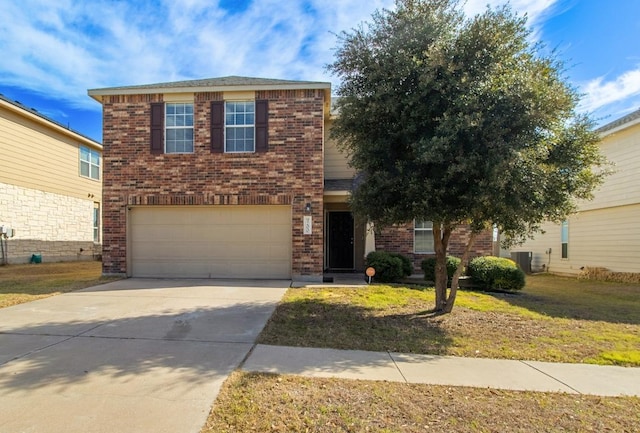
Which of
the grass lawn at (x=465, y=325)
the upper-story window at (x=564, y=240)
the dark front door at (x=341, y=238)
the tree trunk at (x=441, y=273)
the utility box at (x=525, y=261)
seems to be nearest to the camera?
the grass lawn at (x=465, y=325)

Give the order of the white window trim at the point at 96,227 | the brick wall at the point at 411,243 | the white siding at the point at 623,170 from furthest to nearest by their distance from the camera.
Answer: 1. the white window trim at the point at 96,227
2. the white siding at the point at 623,170
3. the brick wall at the point at 411,243

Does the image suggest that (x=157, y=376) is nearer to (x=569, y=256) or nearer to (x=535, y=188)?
(x=535, y=188)

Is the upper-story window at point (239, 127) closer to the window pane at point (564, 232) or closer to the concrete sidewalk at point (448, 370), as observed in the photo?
the concrete sidewalk at point (448, 370)

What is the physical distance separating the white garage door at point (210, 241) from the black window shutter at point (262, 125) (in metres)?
1.74

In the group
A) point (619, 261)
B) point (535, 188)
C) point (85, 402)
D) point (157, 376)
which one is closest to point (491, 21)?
point (535, 188)

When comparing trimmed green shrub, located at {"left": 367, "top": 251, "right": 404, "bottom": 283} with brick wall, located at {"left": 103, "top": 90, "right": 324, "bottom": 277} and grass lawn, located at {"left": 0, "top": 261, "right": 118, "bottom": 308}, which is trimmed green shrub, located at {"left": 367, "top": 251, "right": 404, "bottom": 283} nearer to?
brick wall, located at {"left": 103, "top": 90, "right": 324, "bottom": 277}

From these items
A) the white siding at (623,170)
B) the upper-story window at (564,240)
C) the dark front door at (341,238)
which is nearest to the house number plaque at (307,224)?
the dark front door at (341,238)

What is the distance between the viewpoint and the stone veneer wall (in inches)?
587

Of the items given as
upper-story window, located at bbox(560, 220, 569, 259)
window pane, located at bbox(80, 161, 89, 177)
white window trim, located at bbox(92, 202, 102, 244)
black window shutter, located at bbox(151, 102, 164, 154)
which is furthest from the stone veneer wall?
upper-story window, located at bbox(560, 220, 569, 259)

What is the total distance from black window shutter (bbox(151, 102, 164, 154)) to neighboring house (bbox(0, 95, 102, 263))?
7457 mm

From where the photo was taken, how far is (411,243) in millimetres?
12594

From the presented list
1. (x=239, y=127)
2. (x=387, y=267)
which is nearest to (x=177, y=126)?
(x=239, y=127)

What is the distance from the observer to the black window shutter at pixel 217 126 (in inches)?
434

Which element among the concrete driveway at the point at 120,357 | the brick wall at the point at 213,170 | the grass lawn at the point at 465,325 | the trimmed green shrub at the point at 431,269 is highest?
the brick wall at the point at 213,170
